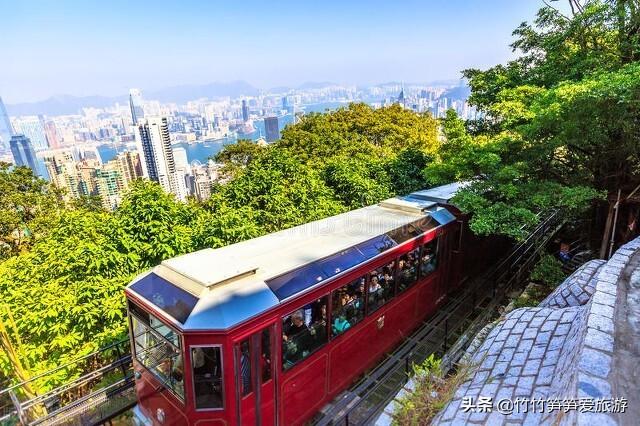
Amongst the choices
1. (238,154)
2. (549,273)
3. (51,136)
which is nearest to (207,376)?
(549,273)

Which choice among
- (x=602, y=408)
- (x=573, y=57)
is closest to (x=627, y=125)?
(x=573, y=57)

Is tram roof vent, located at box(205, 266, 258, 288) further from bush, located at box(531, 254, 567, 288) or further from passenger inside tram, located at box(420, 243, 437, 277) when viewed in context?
bush, located at box(531, 254, 567, 288)

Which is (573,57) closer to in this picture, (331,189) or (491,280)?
(491,280)

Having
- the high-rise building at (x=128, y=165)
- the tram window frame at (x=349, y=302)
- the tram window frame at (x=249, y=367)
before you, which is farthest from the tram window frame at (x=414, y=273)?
the high-rise building at (x=128, y=165)

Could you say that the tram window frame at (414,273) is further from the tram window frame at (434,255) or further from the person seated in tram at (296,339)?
the person seated in tram at (296,339)

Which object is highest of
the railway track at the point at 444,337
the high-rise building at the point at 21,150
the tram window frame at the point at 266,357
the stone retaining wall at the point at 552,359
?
the stone retaining wall at the point at 552,359

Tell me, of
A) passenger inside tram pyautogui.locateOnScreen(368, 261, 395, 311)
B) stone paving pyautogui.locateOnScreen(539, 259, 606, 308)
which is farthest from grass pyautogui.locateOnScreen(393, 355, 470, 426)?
stone paving pyautogui.locateOnScreen(539, 259, 606, 308)
